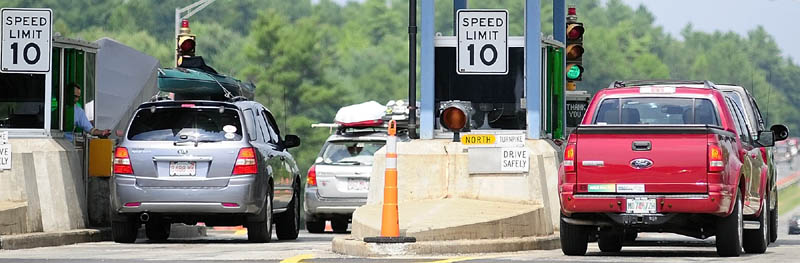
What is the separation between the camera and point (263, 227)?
70.1ft

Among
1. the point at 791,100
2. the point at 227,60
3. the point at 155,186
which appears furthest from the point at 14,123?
the point at 791,100

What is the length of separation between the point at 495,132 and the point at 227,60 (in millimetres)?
118324

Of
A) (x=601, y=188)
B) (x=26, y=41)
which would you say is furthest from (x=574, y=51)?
(x=601, y=188)

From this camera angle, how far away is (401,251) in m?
16.9

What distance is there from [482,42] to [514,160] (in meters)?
1.50

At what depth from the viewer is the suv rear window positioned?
20.8 metres

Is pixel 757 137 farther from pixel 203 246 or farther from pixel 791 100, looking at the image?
pixel 791 100

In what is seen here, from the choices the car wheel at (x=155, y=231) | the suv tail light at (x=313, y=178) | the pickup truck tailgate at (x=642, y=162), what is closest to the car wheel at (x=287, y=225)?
the car wheel at (x=155, y=231)

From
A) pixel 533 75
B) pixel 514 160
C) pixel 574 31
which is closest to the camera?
pixel 514 160

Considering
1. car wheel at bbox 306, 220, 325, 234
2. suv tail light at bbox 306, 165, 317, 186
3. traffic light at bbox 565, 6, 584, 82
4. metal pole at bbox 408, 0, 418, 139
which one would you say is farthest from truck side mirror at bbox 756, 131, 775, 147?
car wheel at bbox 306, 220, 325, 234

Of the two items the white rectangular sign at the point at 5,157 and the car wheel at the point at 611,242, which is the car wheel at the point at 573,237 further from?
the white rectangular sign at the point at 5,157

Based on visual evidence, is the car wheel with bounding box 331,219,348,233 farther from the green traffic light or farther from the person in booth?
the person in booth

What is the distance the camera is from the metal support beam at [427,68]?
20922mm

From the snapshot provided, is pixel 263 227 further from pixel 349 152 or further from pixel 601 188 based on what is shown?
pixel 349 152
